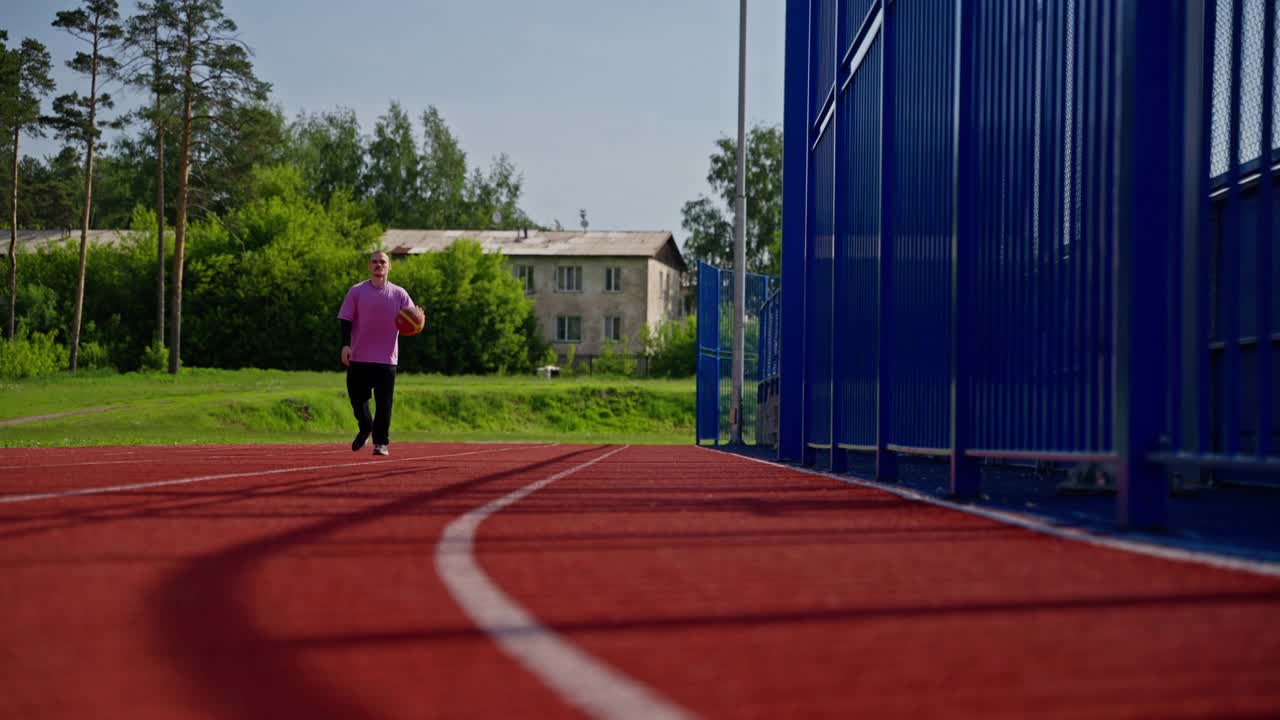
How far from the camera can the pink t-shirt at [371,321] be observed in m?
11.7

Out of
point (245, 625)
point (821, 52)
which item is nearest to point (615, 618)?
point (245, 625)

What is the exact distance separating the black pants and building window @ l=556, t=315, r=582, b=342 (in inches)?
2378

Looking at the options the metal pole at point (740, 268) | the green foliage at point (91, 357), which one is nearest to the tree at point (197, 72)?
the green foliage at point (91, 357)

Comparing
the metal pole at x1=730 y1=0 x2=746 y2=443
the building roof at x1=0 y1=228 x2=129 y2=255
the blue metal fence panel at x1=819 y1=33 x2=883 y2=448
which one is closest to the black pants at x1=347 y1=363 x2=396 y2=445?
the blue metal fence panel at x1=819 y1=33 x2=883 y2=448

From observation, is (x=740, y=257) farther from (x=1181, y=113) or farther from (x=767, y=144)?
(x=767, y=144)

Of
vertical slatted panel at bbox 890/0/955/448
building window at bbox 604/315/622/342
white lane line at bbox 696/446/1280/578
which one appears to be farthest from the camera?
building window at bbox 604/315/622/342

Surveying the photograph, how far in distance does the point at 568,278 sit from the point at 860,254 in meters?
63.9

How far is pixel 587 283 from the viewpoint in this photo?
238ft

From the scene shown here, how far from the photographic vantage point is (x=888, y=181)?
333 inches

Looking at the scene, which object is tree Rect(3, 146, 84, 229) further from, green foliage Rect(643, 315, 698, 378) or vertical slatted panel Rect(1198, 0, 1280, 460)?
vertical slatted panel Rect(1198, 0, 1280, 460)

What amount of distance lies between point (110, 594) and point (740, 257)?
2225 centimetres

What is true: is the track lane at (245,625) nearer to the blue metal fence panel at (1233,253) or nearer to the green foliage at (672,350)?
the blue metal fence panel at (1233,253)

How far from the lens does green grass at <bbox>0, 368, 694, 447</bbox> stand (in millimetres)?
22970

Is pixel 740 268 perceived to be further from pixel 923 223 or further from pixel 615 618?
pixel 615 618
